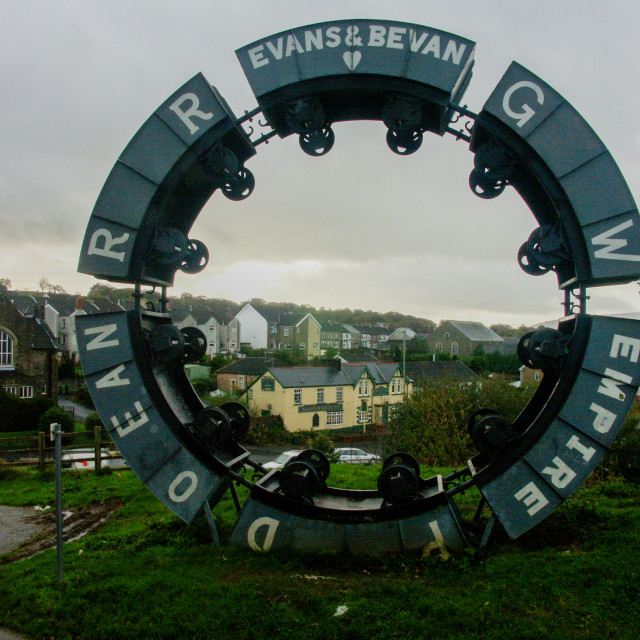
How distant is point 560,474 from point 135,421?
5.71 meters

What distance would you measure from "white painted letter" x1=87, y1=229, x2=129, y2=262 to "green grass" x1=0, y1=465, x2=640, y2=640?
4.10 m

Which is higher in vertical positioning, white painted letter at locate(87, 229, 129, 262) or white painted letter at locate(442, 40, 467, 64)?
white painted letter at locate(442, 40, 467, 64)

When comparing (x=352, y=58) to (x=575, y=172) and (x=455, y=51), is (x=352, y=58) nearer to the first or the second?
(x=455, y=51)

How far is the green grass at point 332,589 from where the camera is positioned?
504cm

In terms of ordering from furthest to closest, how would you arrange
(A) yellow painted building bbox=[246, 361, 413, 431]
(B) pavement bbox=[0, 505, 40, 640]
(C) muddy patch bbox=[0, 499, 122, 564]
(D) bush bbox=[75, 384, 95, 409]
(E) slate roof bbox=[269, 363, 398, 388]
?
(D) bush bbox=[75, 384, 95, 409], (E) slate roof bbox=[269, 363, 398, 388], (A) yellow painted building bbox=[246, 361, 413, 431], (B) pavement bbox=[0, 505, 40, 640], (C) muddy patch bbox=[0, 499, 122, 564]

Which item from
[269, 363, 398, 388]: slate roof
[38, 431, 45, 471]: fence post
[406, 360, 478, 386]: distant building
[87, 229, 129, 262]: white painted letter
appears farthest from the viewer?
[406, 360, 478, 386]: distant building

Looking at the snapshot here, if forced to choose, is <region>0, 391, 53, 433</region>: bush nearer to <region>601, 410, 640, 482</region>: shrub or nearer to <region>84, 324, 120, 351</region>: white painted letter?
<region>84, 324, 120, 351</region>: white painted letter

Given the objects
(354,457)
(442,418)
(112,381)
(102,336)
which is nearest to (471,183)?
(102,336)

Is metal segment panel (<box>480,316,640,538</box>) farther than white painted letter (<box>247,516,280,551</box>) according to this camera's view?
No

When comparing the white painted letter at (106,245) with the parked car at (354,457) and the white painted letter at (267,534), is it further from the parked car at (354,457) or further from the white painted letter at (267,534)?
the parked car at (354,457)

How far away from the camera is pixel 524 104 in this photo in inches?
277

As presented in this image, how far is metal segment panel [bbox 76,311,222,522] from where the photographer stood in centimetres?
714

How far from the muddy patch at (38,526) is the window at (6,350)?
93.4 ft

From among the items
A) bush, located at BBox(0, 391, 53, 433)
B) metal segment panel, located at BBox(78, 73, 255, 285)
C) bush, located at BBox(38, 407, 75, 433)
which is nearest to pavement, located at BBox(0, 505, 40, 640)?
metal segment panel, located at BBox(78, 73, 255, 285)
